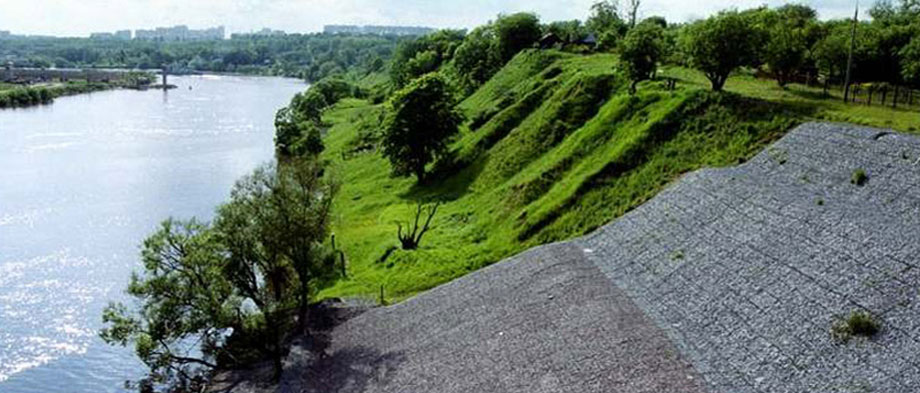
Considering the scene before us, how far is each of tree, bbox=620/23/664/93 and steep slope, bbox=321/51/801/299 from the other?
1201 millimetres

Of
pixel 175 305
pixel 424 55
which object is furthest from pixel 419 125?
pixel 424 55

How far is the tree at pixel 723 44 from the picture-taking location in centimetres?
4562

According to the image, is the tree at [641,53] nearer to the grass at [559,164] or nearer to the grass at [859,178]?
the grass at [559,164]

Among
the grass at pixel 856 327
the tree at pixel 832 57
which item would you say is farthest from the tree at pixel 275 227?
the tree at pixel 832 57

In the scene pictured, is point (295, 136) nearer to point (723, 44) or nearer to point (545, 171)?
point (545, 171)

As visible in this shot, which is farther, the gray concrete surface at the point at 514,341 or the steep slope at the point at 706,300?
the gray concrete surface at the point at 514,341

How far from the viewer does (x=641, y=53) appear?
5344 cm

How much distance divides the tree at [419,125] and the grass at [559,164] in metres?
1.86

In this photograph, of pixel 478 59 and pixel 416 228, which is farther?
pixel 478 59

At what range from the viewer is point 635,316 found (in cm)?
2956

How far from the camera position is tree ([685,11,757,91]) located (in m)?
45.6

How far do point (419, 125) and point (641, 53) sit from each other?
18379 mm

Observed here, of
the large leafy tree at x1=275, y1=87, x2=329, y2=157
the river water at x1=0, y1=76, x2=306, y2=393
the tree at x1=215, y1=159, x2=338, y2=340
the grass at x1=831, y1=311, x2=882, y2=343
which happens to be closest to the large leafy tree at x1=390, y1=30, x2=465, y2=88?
the large leafy tree at x1=275, y1=87, x2=329, y2=157

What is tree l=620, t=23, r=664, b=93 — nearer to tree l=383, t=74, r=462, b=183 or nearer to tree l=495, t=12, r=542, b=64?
tree l=383, t=74, r=462, b=183
